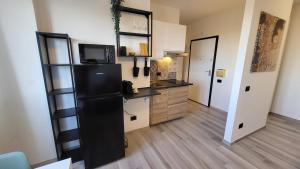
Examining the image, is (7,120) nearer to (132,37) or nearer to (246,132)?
(132,37)

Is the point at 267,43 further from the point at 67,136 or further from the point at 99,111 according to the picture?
the point at 67,136

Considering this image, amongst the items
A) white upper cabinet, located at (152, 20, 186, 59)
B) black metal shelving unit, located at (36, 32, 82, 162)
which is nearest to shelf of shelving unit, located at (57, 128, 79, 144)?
black metal shelving unit, located at (36, 32, 82, 162)

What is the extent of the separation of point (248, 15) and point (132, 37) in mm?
1876

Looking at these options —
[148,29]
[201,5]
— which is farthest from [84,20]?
[201,5]

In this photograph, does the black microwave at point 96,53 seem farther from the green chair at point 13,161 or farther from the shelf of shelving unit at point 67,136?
the green chair at point 13,161

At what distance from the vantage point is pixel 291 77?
11.1 ft

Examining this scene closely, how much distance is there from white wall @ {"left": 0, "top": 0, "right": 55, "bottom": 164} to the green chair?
1051 mm

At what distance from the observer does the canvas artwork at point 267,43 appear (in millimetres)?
2162

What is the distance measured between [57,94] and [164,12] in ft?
9.56

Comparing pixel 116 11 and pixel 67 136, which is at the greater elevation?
pixel 116 11

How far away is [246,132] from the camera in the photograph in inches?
104

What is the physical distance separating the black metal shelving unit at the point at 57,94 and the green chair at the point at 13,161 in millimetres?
913

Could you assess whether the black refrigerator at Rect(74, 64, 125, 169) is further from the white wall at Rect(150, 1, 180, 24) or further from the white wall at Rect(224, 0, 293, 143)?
the white wall at Rect(150, 1, 180, 24)

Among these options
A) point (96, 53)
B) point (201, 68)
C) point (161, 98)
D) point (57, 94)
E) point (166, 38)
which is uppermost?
point (166, 38)
